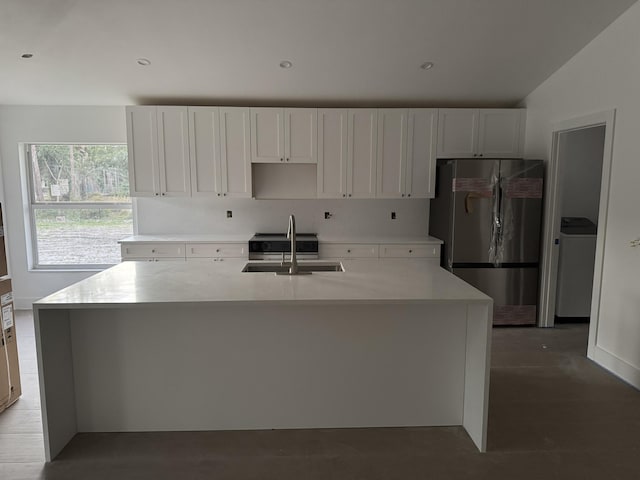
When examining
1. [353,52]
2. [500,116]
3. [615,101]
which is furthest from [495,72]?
[353,52]

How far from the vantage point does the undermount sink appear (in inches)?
107

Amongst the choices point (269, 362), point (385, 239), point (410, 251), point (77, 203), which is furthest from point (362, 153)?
point (77, 203)

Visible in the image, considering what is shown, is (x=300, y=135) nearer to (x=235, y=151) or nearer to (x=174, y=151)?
(x=235, y=151)

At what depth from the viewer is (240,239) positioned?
4.21 meters

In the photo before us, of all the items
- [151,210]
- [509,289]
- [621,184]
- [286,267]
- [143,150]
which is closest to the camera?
[286,267]

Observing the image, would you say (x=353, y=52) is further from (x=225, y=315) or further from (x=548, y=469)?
(x=548, y=469)

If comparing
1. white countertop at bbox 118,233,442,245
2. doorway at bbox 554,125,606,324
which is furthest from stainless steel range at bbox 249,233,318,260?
doorway at bbox 554,125,606,324

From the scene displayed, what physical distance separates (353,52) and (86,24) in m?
2.08

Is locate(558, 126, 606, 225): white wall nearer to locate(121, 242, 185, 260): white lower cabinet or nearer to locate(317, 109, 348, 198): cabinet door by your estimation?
locate(317, 109, 348, 198): cabinet door

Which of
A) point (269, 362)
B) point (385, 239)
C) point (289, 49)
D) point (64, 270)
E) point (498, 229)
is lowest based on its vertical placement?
point (269, 362)

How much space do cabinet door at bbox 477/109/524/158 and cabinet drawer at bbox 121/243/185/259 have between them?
3.32 metres

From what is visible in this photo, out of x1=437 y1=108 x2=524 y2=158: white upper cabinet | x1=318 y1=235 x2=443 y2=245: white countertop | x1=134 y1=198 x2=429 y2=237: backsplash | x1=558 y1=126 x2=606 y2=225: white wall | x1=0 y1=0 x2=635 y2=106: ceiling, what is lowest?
x1=318 y1=235 x2=443 y2=245: white countertop

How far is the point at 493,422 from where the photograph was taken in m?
2.36

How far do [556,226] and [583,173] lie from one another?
3.03 feet
